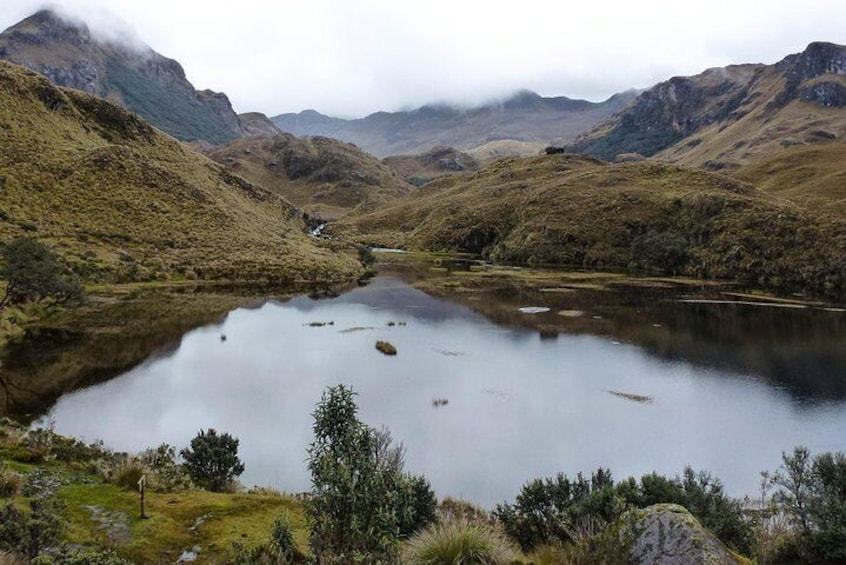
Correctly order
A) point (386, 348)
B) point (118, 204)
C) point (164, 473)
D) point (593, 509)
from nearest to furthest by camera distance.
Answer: point (593, 509)
point (164, 473)
point (386, 348)
point (118, 204)

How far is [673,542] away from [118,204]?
337 feet

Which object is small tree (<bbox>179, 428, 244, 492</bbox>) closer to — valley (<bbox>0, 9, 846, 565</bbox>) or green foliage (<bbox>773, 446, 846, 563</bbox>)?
valley (<bbox>0, 9, 846, 565</bbox>)

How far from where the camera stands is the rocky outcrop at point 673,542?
9.05 metres

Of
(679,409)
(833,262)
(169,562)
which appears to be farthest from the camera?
(833,262)

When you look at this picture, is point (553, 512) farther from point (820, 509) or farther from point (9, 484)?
point (9, 484)

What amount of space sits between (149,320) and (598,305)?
161ft

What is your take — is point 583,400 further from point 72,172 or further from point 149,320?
point 72,172

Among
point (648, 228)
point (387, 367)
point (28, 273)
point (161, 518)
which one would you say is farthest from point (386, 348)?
point (648, 228)

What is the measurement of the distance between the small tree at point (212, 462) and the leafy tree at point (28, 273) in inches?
1463

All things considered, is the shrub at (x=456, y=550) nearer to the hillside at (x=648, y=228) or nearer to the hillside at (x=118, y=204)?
the hillside at (x=118, y=204)

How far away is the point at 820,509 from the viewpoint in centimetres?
1543

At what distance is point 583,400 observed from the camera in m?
35.2

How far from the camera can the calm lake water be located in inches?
1047

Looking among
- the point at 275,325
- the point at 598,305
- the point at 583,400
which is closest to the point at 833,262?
the point at 598,305
